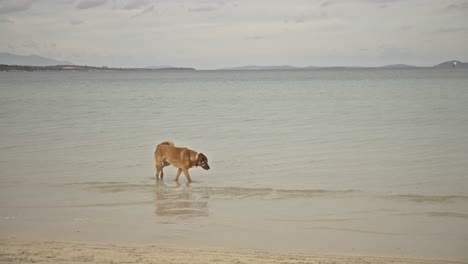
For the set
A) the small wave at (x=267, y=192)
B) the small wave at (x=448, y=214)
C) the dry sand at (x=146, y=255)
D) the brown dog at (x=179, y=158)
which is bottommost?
the small wave at (x=448, y=214)

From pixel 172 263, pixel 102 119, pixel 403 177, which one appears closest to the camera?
pixel 172 263

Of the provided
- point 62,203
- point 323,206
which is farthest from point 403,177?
point 62,203

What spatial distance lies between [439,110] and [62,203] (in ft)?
79.5

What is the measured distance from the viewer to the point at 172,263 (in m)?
6.70

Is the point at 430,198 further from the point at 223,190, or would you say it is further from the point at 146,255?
the point at 146,255

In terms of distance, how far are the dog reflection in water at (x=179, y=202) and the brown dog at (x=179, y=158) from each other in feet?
1.37

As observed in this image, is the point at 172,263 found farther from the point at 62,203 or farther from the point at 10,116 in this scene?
the point at 10,116

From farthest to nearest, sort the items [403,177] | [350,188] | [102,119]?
[102,119] → [403,177] → [350,188]

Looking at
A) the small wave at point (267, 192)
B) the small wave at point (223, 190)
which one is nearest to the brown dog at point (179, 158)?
the small wave at point (223, 190)

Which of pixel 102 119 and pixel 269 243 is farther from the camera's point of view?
pixel 102 119

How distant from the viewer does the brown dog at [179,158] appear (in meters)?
12.7

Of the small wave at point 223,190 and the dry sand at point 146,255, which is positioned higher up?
the small wave at point 223,190

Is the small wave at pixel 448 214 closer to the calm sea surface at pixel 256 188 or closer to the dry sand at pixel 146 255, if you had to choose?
the calm sea surface at pixel 256 188

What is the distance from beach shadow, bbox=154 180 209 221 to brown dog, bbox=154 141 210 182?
362mm
